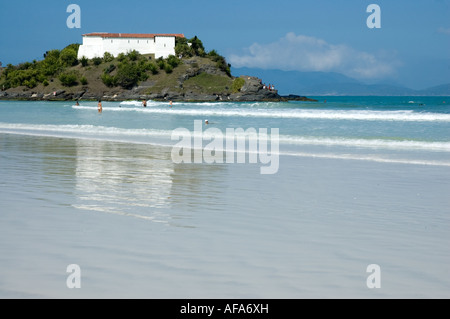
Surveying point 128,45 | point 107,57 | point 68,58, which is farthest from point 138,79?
point 68,58

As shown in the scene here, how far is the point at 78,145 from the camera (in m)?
19.5

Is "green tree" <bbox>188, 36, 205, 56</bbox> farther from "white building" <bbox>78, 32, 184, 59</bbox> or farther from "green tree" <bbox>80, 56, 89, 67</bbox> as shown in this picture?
"green tree" <bbox>80, 56, 89, 67</bbox>

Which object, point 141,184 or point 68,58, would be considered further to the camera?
point 68,58

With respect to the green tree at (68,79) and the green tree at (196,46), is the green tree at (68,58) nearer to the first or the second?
the green tree at (68,79)

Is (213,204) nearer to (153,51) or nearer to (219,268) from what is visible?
(219,268)

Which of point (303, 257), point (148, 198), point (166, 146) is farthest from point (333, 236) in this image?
point (166, 146)

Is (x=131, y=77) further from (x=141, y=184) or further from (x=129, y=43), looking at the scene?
(x=141, y=184)

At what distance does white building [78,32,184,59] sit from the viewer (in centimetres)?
15400

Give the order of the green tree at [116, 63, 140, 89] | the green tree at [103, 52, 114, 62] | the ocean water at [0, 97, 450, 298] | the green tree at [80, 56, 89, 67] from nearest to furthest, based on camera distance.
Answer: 1. the ocean water at [0, 97, 450, 298]
2. the green tree at [116, 63, 140, 89]
3. the green tree at [103, 52, 114, 62]
4. the green tree at [80, 56, 89, 67]

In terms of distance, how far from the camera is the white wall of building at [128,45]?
154 meters

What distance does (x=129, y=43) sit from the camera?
155m

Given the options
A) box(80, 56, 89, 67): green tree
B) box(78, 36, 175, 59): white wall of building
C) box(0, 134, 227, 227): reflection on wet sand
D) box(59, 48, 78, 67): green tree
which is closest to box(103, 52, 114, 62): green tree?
box(78, 36, 175, 59): white wall of building

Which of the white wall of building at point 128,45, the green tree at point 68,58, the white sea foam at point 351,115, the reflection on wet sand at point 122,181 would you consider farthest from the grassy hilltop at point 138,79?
the reflection on wet sand at point 122,181

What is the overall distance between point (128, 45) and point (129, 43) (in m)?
0.64
